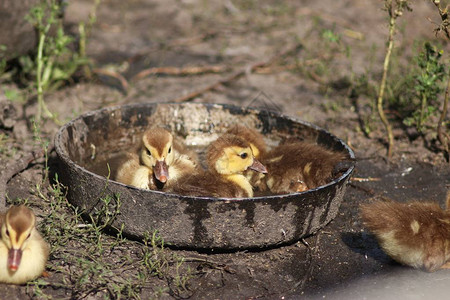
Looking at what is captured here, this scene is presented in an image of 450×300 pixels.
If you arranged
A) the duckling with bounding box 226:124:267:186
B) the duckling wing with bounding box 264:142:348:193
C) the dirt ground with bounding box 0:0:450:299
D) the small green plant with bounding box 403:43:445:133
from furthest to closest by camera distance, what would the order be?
the small green plant with bounding box 403:43:445:133 → the duckling with bounding box 226:124:267:186 → the duckling wing with bounding box 264:142:348:193 → the dirt ground with bounding box 0:0:450:299

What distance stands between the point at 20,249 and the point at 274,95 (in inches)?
165

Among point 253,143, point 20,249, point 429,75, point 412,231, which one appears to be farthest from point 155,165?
point 429,75

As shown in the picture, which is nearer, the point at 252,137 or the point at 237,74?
the point at 252,137

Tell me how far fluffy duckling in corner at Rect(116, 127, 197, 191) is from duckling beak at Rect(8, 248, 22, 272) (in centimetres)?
115

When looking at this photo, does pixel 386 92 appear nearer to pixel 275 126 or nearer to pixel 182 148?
pixel 275 126

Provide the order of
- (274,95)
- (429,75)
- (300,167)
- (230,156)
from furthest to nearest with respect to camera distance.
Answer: (274,95)
(429,75)
(300,167)
(230,156)

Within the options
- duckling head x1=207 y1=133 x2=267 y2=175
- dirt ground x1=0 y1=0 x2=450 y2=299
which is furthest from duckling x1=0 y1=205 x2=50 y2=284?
duckling head x1=207 y1=133 x2=267 y2=175

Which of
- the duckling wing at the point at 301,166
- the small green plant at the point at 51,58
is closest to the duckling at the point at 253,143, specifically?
the duckling wing at the point at 301,166

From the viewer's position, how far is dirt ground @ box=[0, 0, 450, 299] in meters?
3.70

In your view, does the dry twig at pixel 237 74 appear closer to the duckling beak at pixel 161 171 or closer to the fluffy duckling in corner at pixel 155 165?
the fluffy duckling in corner at pixel 155 165

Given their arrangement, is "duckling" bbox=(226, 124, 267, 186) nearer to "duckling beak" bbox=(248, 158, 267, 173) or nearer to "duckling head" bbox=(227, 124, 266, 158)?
"duckling head" bbox=(227, 124, 266, 158)

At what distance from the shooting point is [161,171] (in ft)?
13.6

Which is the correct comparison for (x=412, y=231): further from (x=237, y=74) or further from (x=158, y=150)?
(x=237, y=74)

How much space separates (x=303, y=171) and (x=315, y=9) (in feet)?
19.4
